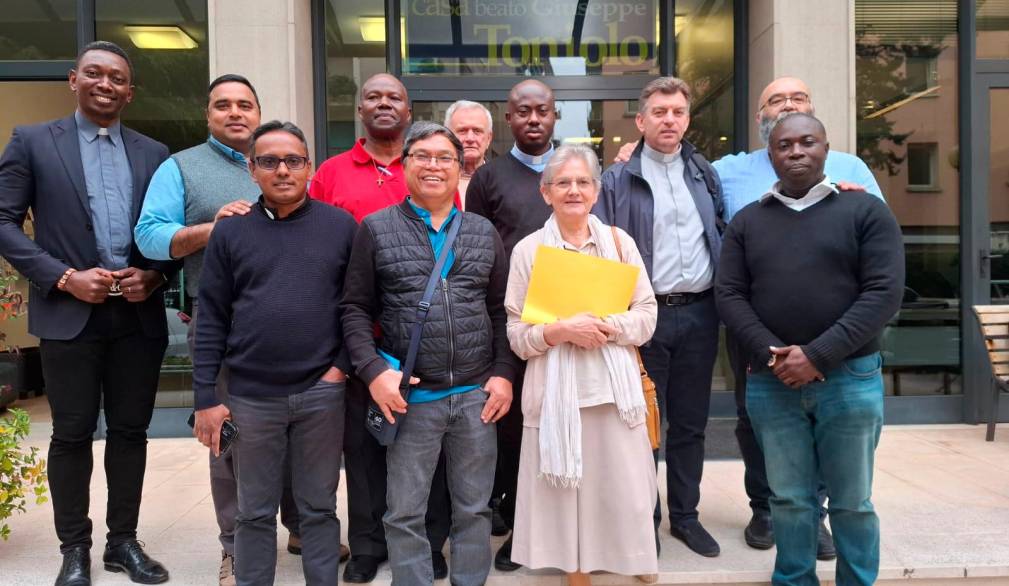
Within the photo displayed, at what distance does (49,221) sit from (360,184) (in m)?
1.37

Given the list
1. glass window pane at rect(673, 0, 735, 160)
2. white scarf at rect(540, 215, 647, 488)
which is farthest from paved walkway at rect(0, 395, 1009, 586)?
glass window pane at rect(673, 0, 735, 160)

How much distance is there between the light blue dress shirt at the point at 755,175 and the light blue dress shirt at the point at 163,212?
2.40 metres

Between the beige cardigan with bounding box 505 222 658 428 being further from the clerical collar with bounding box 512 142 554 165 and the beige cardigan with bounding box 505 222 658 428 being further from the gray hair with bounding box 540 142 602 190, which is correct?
the clerical collar with bounding box 512 142 554 165

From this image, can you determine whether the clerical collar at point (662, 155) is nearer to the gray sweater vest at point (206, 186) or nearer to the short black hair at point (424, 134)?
the short black hair at point (424, 134)

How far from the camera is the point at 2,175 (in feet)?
10.8

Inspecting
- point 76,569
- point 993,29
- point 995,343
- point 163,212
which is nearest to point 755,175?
point 163,212

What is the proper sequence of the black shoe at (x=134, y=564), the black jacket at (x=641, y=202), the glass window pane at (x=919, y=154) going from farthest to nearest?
the glass window pane at (x=919, y=154)
the black jacket at (x=641, y=202)
the black shoe at (x=134, y=564)

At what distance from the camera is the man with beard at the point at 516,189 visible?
3.48 metres

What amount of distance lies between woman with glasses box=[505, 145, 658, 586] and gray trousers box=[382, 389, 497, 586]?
167 mm

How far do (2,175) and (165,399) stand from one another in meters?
3.48

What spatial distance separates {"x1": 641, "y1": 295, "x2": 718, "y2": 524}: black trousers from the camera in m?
3.57

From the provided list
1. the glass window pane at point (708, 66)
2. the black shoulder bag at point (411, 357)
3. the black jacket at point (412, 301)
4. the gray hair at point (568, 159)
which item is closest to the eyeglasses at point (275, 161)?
the black jacket at point (412, 301)

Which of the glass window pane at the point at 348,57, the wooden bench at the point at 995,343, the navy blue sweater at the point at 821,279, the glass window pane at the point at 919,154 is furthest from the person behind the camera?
the glass window pane at the point at 348,57

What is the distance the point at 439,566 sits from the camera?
133 inches
